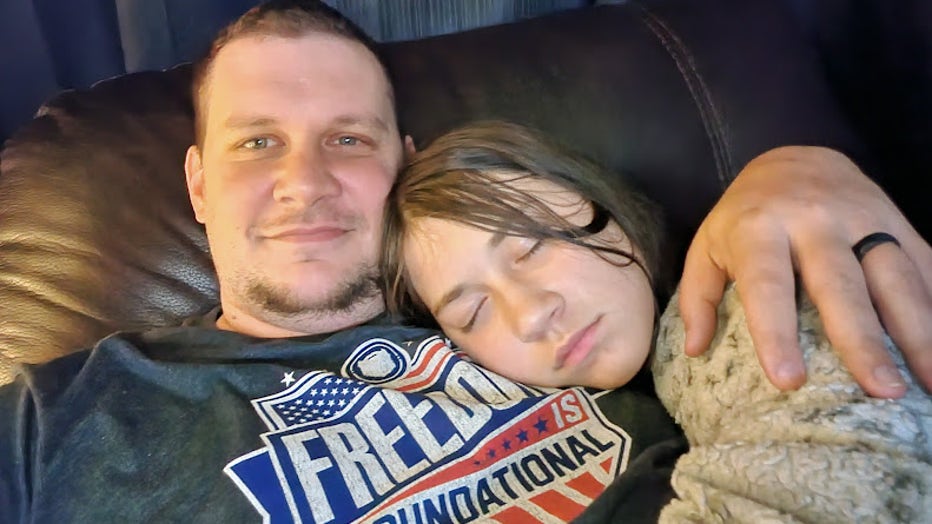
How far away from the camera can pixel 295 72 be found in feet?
3.76

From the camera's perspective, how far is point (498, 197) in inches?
39.8

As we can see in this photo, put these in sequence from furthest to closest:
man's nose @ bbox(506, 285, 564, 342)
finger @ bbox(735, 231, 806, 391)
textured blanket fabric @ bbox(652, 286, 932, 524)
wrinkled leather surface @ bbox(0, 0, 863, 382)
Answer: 1. wrinkled leather surface @ bbox(0, 0, 863, 382)
2. man's nose @ bbox(506, 285, 564, 342)
3. finger @ bbox(735, 231, 806, 391)
4. textured blanket fabric @ bbox(652, 286, 932, 524)

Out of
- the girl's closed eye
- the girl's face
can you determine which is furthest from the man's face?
the girl's closed eye

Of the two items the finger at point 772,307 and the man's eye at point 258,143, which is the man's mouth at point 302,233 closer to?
the man's eye at point 258,143

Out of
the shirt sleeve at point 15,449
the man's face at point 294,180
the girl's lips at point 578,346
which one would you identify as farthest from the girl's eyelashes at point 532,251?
the shirt sleeve at point 15,449

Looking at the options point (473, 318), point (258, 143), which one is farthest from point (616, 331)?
point (258, 143)

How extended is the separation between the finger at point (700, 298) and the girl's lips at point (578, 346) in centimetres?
12

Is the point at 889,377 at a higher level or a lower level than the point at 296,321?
higher

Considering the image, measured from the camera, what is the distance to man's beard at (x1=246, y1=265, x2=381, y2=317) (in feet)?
3.51

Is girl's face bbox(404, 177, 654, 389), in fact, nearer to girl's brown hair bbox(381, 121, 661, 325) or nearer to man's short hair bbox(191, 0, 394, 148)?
girl's brown hair bbox(381, 121, 661, 325)

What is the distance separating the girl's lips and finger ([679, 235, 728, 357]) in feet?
0.39

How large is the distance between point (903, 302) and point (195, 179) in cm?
88

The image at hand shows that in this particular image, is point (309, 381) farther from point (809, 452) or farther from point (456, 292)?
point (809, 452)

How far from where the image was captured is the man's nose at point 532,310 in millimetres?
940
